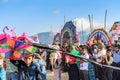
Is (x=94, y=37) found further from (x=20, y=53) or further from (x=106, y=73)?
(x=20, y=53)

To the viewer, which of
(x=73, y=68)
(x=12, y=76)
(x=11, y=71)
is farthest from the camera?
(x=73, y=68)

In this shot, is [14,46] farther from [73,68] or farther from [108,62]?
Answer: [73,68]

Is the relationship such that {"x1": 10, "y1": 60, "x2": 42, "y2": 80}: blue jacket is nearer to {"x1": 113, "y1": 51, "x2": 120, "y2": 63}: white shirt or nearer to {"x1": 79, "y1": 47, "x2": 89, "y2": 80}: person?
{"x1": 113, "y1": 51, "x2": 120, "y2": 63}: white shirt

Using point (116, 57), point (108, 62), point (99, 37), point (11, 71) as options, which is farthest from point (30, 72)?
point (99, 37)

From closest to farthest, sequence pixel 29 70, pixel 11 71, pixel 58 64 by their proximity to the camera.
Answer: pixel 29 70, pixel 11 71, pixel 58 64

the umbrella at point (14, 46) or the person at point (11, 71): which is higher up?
the umbrella at point (14, 46)

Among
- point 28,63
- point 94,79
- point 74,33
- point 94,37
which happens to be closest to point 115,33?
point 94,37

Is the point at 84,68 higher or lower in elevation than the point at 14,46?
lower

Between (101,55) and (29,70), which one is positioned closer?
(29,70)

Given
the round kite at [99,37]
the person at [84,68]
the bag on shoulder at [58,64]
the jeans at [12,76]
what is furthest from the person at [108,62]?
the round kite at [99,37]

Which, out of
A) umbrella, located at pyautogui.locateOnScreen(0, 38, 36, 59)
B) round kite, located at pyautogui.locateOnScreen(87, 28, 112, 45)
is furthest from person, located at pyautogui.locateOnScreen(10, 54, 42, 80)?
round kite, located at pyautogui.locateOnScreen(87, 28, 112, 45)

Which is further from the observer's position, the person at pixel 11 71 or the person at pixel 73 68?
the person at pixel 73 68

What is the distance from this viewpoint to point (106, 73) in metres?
13.6

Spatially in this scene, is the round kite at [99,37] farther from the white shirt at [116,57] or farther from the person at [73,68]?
the white shirt at [116,57]
